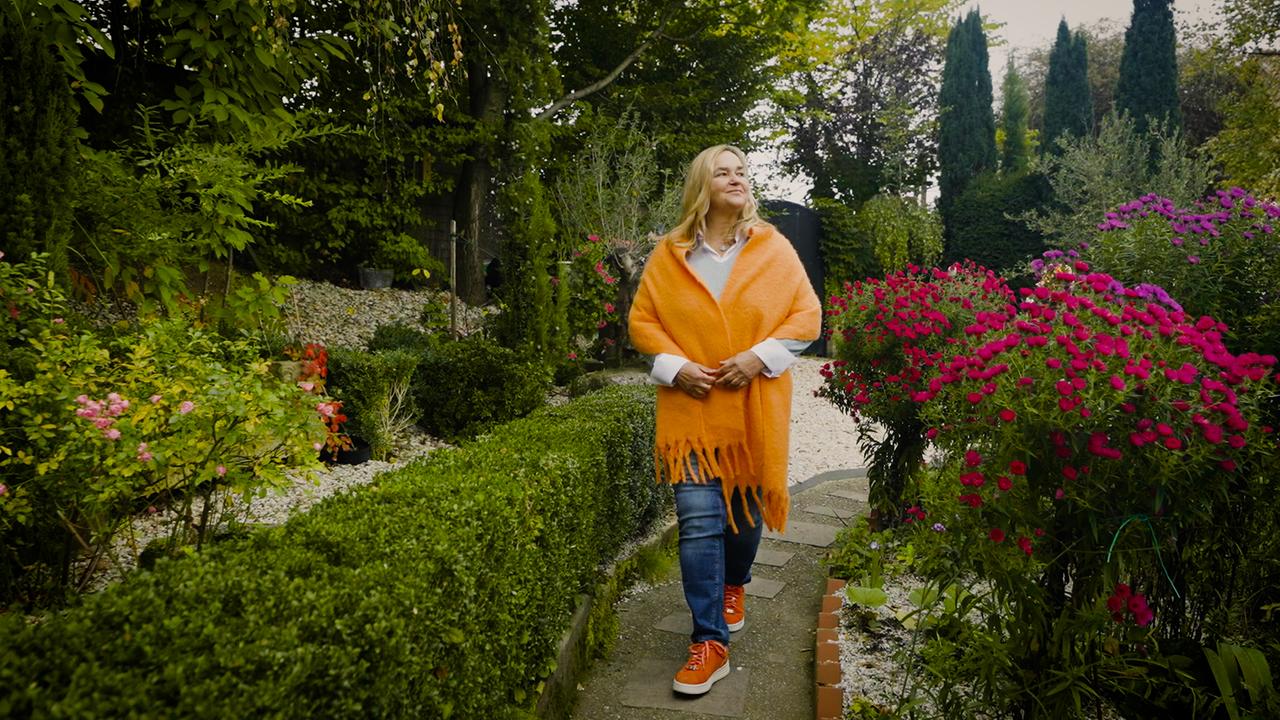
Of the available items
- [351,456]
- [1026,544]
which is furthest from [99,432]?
[351,456]

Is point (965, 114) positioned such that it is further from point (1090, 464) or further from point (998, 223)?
point (1090, 464)

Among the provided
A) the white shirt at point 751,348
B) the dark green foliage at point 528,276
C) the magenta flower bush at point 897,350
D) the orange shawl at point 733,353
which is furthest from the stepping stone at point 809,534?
the dark green foliage at point 528,276

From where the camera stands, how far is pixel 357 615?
127cm

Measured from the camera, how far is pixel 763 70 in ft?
50.3

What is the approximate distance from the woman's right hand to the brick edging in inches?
39.6

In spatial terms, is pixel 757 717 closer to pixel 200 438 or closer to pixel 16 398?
pixel 200 438

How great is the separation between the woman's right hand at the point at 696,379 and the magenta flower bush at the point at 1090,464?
2.48ft

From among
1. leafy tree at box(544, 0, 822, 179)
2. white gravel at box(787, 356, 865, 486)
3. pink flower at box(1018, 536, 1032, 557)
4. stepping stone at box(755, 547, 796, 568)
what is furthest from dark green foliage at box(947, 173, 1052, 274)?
pink flower at box(1018, 536, 1032, 557)

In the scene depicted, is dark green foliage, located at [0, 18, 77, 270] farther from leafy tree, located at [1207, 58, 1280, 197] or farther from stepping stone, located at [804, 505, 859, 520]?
leafy tree, located at [1207, 58, 1280, 197]

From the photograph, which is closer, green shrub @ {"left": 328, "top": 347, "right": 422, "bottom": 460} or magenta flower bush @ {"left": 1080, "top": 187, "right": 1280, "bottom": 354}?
magenta flower bush @ {"left": 1080, "top": 187, "right": 1280, "bottom": 354}

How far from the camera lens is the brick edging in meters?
2.37

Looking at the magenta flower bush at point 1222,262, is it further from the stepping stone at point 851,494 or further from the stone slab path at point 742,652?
the stepping stone at point 851,494

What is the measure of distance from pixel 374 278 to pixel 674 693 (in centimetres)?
952

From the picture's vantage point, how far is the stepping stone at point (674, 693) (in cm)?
247
